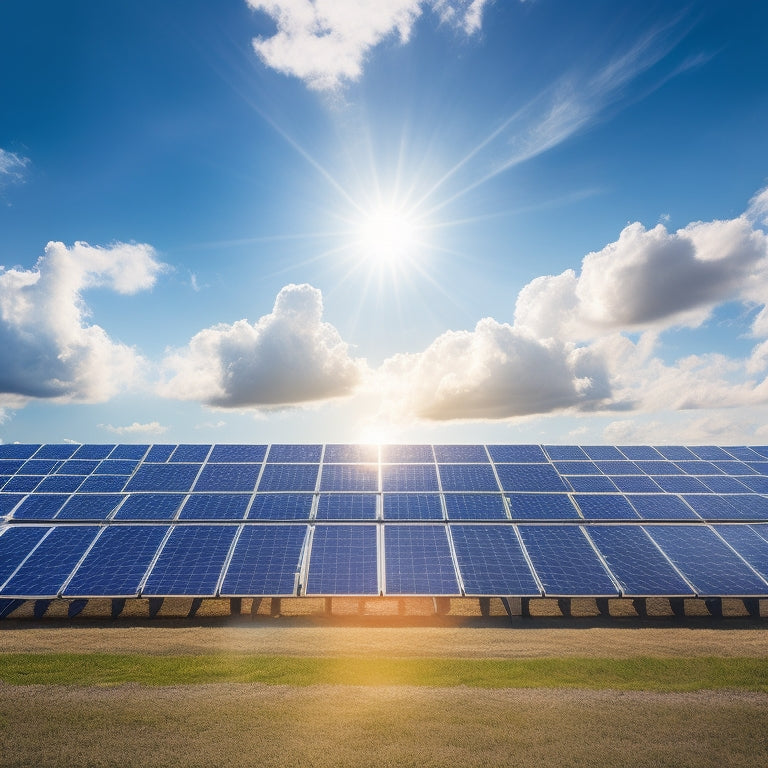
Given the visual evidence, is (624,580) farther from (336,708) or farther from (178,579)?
(178,579)

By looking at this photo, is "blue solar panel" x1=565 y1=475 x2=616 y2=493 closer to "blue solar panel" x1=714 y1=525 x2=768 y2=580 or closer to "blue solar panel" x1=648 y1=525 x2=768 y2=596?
"blue solar panel" x1=648 y1=525 x2=768 y2=596

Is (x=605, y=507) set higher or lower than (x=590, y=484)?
lower

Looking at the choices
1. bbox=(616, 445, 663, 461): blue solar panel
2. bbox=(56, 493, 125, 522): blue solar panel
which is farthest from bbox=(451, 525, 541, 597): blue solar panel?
bbox=(56, 493, 125, 522): blue solar panel

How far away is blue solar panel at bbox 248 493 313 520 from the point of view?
2577 cm

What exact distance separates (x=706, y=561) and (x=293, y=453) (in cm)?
2537

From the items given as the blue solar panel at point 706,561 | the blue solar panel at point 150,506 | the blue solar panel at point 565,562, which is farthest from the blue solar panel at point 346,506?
the blue solar panel at point 706,561

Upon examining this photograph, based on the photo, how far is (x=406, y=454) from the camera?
32312 millimetres

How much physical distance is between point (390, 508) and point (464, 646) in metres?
8.67

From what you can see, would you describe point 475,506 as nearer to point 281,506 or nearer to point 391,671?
point 391,671

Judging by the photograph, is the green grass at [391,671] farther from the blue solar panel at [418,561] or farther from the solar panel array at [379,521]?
the blue solar panel at [418,561]

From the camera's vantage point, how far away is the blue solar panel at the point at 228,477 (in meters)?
28.5

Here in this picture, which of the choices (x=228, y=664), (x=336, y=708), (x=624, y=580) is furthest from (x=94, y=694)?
(x=624, y=580)

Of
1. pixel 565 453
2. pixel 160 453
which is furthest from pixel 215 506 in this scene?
pixel 565 453

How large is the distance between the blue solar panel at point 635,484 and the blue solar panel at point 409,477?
12505 mm
